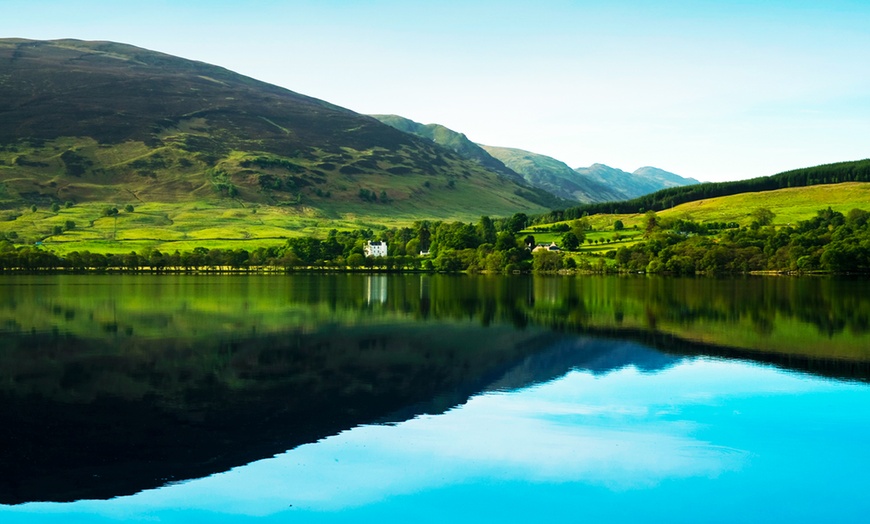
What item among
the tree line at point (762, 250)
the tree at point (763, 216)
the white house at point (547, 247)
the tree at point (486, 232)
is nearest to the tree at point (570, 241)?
the white house at point (547, 247)

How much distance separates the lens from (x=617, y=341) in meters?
42.0

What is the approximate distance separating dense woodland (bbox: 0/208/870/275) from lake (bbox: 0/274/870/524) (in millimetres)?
101941

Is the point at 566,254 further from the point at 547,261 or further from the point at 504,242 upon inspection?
the point at 504,242

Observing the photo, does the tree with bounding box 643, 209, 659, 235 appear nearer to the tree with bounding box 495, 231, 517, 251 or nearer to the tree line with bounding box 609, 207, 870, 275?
the tree line with bounding box 609, 207, 870, 275

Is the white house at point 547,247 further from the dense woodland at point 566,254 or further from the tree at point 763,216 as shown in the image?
the tree at point 763,216

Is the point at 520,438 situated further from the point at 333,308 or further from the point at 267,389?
the point at 333,308

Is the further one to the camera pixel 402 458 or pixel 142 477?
pixel 402 458

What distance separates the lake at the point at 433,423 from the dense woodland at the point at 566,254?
102 metres

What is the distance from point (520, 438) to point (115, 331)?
3063cm

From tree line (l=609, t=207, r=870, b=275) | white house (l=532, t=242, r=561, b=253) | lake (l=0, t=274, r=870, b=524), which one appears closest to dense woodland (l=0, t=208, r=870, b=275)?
tree line (l=609, t=207, r=870, b=275)

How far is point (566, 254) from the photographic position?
16188 cm

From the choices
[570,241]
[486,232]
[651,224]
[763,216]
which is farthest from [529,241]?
[763,216]

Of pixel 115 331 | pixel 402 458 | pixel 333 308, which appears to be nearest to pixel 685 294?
pixel 333 308

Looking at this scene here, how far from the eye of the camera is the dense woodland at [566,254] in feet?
467
